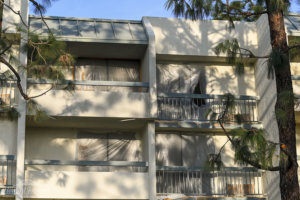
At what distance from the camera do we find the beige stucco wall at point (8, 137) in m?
17.4

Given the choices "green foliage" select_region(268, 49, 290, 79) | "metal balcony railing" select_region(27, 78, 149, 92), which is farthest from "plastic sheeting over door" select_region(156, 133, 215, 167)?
"green foliage" select_region(268, 49, 290, 79)

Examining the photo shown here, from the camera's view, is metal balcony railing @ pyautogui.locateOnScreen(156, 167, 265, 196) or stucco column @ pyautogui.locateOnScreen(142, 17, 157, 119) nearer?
stucco column @ pyautogui.locateOnScreen(142, 17, 157, 119)

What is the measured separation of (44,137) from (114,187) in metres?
2.98

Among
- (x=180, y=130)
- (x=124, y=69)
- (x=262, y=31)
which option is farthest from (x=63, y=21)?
(x=262, y=31)

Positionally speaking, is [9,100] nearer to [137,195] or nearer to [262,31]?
[137,195]

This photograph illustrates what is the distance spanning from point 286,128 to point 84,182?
7264mm

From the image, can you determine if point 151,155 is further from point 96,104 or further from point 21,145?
point 21,145

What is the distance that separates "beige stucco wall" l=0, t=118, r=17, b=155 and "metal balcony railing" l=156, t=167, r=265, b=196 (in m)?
4.50

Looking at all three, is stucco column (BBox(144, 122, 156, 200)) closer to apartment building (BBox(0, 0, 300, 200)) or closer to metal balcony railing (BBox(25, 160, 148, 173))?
apartment building (BBox(0, 0, 300, 200))

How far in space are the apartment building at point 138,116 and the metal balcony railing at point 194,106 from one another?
0.03 metres

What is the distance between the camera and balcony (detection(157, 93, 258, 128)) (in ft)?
61.1

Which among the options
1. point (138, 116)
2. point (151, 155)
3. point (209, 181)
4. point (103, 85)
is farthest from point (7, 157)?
point (209, 181)

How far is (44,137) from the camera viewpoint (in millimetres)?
18312

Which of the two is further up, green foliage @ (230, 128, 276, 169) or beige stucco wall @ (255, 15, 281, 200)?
beige stucco wall @ (255, 15, 281, 200)
